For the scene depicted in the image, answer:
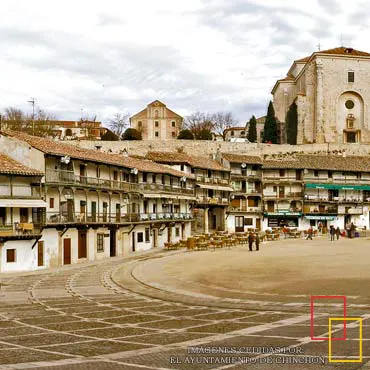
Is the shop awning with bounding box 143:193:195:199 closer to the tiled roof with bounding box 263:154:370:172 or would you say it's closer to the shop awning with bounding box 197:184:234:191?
the shop awning with bounding box 197:184:234:191

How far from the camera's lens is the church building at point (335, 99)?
105875 mm

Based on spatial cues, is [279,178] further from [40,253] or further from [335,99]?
[40,253]

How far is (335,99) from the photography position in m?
107

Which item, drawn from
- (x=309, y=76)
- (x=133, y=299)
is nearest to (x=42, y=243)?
(x=133, y=299)

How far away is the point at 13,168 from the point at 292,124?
7558 centimetres

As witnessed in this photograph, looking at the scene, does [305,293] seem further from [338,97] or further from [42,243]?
[338,97]

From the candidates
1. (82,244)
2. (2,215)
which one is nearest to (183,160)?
(82,244)

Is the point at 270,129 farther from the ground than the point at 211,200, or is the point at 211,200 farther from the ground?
the point at 270,129

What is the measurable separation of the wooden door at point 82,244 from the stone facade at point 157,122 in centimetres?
9505

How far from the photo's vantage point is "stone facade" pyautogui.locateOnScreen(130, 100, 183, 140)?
143 m

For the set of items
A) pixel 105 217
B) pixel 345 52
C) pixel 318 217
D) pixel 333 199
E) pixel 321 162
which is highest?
pixel 345 52

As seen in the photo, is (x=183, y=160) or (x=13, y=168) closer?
(x=13, y=168)

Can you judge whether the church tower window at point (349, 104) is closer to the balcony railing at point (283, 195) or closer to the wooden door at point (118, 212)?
the balcony railing at point (283, 195)

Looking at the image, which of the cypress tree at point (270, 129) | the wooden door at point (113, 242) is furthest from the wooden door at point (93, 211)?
the cypress tree at point (270, 129)
